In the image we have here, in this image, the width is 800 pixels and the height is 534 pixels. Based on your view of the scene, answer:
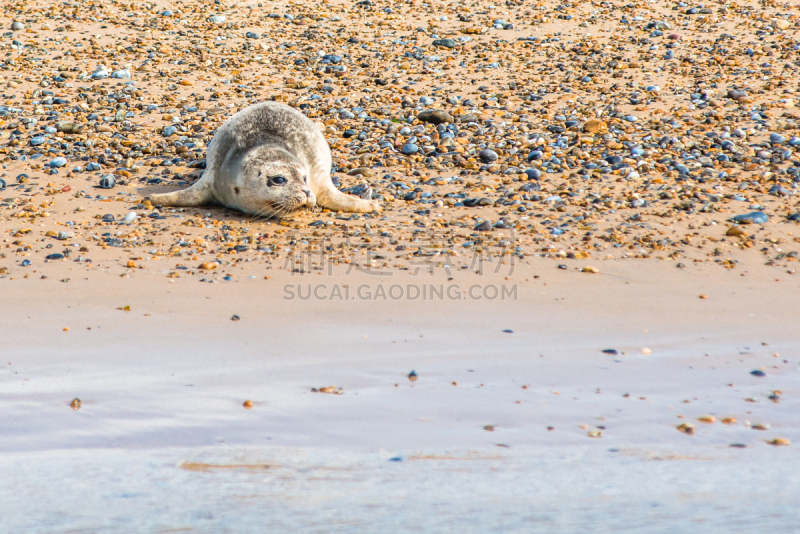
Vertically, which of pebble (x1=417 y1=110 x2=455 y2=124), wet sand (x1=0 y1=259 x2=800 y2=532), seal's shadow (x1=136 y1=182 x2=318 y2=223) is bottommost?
wet sand (x1=0 y1=259 x2=800 y2=532)

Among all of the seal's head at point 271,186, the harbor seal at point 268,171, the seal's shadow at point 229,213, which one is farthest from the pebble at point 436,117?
the seal's shadow at point 229,213

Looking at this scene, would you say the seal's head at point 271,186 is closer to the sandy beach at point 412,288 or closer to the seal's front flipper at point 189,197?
the sandy beach at point 412,288

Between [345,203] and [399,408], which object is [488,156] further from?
[399,408]

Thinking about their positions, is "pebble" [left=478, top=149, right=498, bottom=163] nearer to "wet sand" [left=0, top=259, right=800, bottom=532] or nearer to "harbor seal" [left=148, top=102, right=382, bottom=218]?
"harbor seal" [left=148, top=102, right=382, bottom=218]


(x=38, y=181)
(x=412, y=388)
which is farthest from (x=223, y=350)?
(x=38, y=181)

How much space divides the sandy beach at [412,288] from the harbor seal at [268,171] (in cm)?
16

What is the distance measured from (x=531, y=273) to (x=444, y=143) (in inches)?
106

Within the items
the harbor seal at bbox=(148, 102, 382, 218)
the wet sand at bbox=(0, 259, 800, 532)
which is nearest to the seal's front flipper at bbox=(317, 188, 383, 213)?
the harbor seal at bbox=(148, 102, 382, 218)

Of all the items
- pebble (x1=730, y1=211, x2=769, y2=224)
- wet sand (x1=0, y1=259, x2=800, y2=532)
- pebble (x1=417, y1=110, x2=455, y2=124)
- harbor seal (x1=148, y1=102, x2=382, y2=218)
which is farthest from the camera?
pebble (x1=417, y1=110, x2=455, y2=124)

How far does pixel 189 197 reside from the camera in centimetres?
673

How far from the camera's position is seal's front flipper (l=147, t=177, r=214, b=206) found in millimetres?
6668

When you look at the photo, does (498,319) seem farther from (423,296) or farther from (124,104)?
(124,104)

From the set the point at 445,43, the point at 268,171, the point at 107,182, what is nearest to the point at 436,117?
the point at 268,171

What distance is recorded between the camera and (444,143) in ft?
26.1
